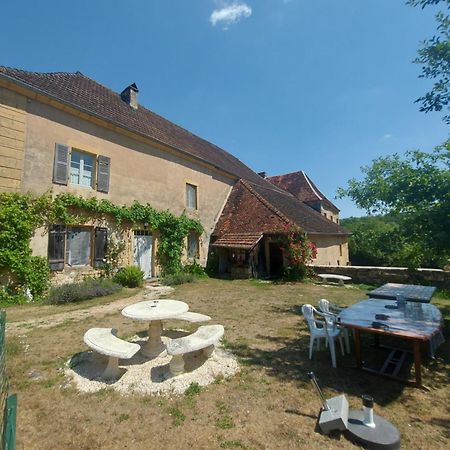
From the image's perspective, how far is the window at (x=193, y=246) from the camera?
14397 mm

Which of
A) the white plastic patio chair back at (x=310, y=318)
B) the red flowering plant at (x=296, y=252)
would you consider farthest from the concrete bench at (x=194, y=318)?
the red flowering plant at (x=296, y=252)

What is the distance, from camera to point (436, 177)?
4.77 metres

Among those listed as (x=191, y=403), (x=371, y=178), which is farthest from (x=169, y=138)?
(x=191, y=403)

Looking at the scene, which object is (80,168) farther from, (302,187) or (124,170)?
(302,187)

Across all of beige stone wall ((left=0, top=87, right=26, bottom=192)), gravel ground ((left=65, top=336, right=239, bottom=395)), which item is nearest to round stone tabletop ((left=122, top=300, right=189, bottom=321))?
gravel ground ((left=65, top=336, right=239, bottom=395))

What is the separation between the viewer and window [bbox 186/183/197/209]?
1464 centimetres

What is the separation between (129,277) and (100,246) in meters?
1.63

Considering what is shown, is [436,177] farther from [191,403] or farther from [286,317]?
[191,403]

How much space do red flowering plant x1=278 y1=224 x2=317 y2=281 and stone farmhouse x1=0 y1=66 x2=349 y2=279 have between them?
2.57 ft

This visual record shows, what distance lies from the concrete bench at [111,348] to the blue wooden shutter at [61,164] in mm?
6893

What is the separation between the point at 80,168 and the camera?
1009 centimetres

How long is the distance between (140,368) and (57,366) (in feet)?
4.31

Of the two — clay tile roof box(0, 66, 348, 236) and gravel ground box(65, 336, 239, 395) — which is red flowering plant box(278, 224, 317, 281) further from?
gravel ground box(65, 336, 239, 395)

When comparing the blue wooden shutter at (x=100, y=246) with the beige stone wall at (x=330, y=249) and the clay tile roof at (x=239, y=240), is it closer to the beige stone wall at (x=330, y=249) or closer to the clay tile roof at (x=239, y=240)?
the clay tile roof at (x=239, y=240)
